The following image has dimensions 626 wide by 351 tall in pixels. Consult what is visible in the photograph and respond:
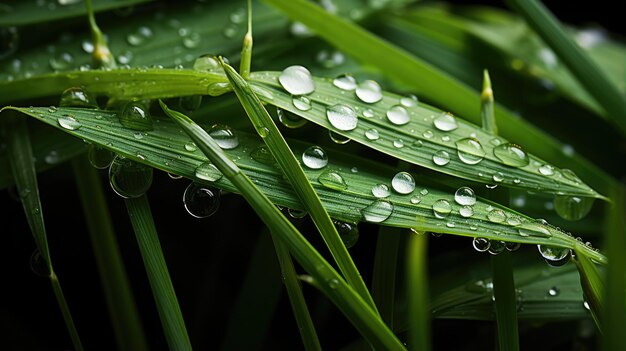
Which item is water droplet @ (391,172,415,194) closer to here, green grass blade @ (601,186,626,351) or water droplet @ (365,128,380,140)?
water droplet @ (365,128,380,140)

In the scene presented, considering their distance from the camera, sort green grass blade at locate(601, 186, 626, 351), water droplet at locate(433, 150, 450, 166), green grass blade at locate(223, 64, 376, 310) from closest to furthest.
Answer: green grass blade at locate(601, 186, 626, 351) < green grass blade at locate(223, 64, 376, 310) < water droplet at locate(433, 150, 450, 166)

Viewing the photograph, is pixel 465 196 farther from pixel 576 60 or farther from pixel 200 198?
pixel 576 60

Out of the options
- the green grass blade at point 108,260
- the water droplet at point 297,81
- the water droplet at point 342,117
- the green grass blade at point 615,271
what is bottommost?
the green grass blade at point 108,260

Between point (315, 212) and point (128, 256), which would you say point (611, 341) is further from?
point (128, 256)

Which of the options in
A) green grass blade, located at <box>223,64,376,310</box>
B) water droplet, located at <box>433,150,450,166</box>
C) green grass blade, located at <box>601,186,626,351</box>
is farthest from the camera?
water droplet, located at <box>433,150,450,166</box>

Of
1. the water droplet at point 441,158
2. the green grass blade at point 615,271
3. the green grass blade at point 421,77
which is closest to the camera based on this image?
the green grass blade at point 615,271

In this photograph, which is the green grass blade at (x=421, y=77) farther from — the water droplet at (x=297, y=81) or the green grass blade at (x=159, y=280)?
the green grass blade at (x=159, y=280)

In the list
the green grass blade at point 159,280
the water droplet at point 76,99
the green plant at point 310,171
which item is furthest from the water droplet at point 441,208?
the water droplet at point 76,99

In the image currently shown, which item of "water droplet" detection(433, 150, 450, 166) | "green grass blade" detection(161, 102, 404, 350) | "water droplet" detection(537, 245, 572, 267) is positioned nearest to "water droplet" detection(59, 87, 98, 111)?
"green grass blade" detection(161, 102, 404, 350)
